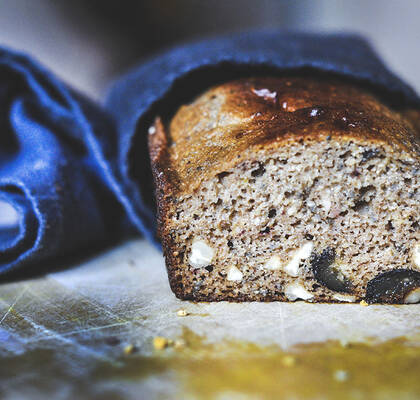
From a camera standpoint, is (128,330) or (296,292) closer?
(128,330)

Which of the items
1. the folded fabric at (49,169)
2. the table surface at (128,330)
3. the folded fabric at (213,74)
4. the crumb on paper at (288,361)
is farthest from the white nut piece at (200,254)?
the folded fabric at (49,169)

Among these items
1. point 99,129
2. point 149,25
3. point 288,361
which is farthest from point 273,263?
point 149,25

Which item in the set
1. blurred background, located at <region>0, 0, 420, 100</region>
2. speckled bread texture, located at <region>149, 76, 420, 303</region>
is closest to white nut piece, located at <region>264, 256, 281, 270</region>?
speckled bread texture, located at <region>149, 76, 420, 303</region>

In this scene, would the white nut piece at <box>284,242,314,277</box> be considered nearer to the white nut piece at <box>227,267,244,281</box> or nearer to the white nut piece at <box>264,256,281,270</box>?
the white nut piece at <box>264,256,281,270</box>

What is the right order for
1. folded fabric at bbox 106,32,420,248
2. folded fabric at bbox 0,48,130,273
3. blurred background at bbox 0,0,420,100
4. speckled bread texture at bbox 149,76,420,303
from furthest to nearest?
1. blurred background at bbox 0,0,420,100
2. folded fabric at bbox 106,32,420,248
3. folded fabric at bbox 0,48,130,273
4. speckled bread texture at bbox 149,76,420,303

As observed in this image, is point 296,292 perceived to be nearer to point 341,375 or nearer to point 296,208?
point 296,208

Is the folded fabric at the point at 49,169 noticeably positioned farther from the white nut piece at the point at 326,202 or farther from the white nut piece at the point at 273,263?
the white nut piece at the point at 326,202

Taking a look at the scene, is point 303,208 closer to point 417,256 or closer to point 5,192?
point 417,256
